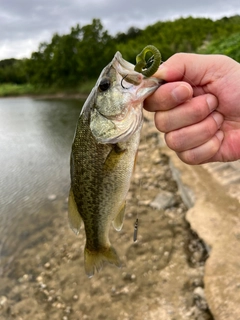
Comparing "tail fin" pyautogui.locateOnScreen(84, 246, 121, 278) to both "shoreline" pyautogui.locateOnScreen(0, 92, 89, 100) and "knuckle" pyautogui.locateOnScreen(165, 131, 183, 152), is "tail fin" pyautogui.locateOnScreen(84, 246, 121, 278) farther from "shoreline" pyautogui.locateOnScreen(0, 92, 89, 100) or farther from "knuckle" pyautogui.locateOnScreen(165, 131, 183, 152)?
"shoreline" pyautogui.locateOnScreen(0, 92, 89, 100)

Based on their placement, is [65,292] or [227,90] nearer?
[227,90]

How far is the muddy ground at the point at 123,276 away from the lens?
3982 millimetres

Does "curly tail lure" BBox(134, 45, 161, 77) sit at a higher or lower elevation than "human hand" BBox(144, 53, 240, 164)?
higher

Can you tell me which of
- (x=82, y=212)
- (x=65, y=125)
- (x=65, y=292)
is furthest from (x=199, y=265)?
(x=65, y=125)

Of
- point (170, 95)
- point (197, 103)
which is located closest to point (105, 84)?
point (170, 95)

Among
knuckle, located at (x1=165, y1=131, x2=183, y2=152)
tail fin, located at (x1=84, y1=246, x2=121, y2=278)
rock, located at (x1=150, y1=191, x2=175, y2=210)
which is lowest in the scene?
rock, located at (x1=150, y1=191, x2=175, y2=210)

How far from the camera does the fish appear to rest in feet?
6.07

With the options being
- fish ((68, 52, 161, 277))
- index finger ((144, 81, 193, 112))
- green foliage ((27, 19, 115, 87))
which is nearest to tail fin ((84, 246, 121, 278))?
fish ((68, 52, 161, 277))

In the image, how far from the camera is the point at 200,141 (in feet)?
7.36

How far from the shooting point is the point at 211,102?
2.21 m

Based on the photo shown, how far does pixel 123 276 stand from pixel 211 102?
311 centimetres

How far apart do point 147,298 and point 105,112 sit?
116 inches

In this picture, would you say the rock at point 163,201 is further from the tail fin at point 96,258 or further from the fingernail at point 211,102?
the fingernail at point 211,102

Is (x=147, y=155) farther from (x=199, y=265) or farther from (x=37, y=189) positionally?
(x=199, y=265)
